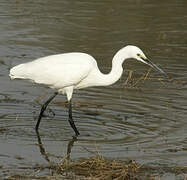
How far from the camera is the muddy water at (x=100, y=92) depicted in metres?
7.88

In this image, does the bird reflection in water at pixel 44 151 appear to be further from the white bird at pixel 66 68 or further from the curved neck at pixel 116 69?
the curved neck at pixel 116 69

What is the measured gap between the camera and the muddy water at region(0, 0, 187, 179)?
310 inches

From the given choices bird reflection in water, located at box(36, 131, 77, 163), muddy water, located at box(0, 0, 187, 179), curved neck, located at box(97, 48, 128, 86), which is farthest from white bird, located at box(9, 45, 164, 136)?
muddy water, located at box(0, 0, 187, 179)

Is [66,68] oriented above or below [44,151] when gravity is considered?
above

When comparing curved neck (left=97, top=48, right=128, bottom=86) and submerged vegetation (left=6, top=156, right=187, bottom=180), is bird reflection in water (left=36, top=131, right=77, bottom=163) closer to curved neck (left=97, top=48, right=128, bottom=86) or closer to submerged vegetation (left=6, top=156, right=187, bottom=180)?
submerged vegetation (left=6, top=156, right=187, bottom=180)

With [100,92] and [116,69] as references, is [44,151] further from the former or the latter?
[100,92]

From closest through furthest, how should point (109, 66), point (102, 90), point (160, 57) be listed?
point (102, 90) → point (109, 66) → point (160, 57)

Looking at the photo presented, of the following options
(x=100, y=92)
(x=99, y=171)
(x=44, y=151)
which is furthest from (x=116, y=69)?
(x=99, y=171)

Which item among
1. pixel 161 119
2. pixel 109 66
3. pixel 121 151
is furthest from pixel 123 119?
pixel 109 66

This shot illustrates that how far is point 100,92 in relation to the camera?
10672 millimetres

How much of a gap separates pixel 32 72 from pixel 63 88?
58 centimetres

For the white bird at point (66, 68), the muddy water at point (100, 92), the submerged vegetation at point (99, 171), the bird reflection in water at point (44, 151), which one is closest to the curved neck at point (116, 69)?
the white bird at point (66, 68)

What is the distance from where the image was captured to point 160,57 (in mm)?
13117

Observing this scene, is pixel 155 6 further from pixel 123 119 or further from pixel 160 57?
pixel 123 119
